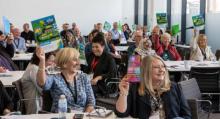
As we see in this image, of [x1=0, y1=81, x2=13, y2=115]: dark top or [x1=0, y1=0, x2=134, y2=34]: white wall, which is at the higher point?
[x1=0, y1=0, x2=134, y2=34]: white wall

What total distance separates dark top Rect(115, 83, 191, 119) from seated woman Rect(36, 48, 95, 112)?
0.64 m

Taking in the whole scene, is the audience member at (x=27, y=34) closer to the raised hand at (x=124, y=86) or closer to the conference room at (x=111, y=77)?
the conference room at (x=111, y=77)

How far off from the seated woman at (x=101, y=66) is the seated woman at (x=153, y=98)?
2.48m

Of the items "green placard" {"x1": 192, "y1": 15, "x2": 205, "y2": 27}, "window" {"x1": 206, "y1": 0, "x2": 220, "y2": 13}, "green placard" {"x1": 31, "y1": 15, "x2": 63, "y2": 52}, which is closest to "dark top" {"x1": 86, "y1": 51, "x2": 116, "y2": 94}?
"green placard" {"x1": 31, "y1": 15, "x2": 63, "y2": 52}

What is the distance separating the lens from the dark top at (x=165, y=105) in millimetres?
3338

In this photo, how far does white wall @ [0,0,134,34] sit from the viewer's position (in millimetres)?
14852

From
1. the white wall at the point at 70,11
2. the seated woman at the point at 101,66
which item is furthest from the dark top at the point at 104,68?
the white wall at the point at 70,11

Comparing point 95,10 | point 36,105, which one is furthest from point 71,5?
point 36,105

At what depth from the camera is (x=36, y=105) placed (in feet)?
14.8

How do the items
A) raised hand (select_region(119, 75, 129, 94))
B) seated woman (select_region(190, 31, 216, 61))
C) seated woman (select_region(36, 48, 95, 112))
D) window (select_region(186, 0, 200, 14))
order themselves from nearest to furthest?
raised hand (select_region(119, 75, 129, 94)), seated woman (select_region(36, 48, 95, 112)), seated woman (select_region(190, 31, 216, 61)), window (select_region(186, 0, 200, 14))

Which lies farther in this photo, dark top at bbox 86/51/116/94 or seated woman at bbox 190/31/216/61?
seated woman at bbox 190/31/216/61

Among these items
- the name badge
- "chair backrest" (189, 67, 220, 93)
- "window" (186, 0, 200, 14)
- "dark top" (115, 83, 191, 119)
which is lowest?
"chair backrest" (189, 67, 220, 93)

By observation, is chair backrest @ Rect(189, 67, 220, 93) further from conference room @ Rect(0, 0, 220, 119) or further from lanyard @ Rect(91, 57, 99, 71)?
lanyard @ Rect(91, 57, 99, 71)

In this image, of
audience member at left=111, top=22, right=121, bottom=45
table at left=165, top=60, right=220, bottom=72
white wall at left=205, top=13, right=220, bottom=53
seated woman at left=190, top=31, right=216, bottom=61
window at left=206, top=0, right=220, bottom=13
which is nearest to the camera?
table at left=165, top=60, right=220, bottom=72
